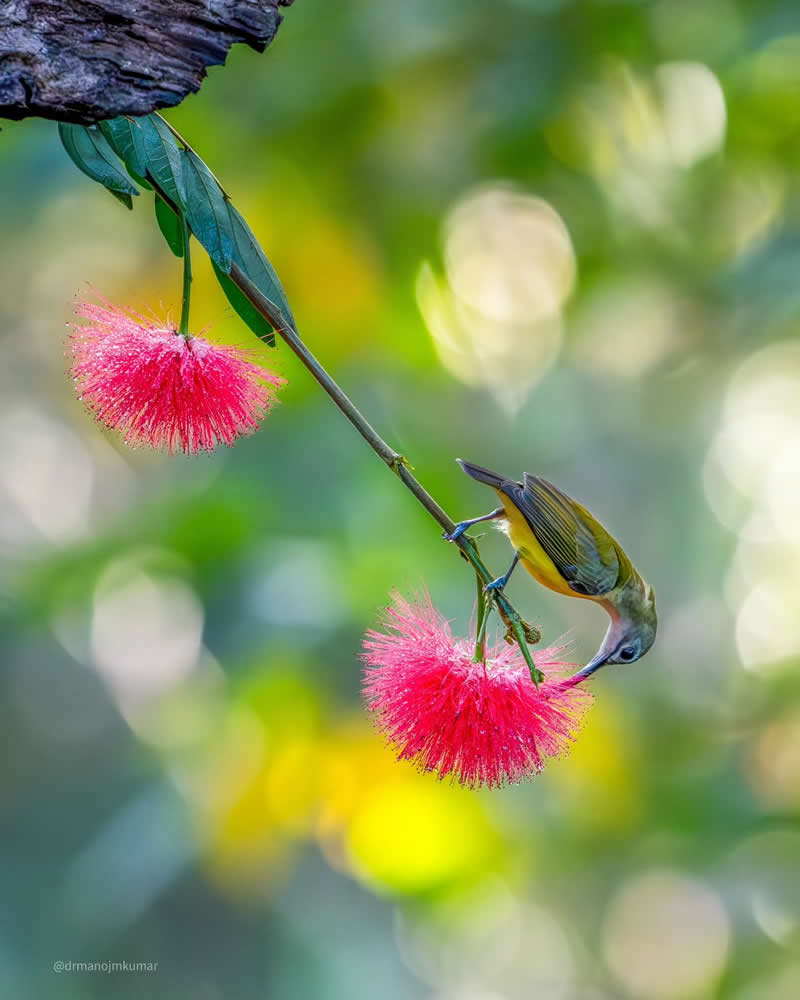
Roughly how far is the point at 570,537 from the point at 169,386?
2.70 feet

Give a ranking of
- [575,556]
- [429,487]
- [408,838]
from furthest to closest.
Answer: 1. [408,838]
2. [429,487]
3. [575,556]

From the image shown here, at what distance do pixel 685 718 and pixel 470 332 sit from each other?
13.6 ft

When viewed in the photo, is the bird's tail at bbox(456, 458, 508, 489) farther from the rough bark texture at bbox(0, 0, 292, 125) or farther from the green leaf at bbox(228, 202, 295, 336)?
the rough bark texture at bbox(0, 0, 292, 125)

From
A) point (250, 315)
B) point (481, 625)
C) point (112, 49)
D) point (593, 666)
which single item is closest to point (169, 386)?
point (250, 315)

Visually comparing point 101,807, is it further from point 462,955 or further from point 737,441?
point 737,441

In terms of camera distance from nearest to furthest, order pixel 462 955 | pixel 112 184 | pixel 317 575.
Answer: pixel 112 184 < pixel 317 575 < pixel 462 955

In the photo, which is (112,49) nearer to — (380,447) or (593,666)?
(380,447)

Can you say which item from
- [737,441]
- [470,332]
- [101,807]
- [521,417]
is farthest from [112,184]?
[101,807]

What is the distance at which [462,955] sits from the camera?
34.6 feet

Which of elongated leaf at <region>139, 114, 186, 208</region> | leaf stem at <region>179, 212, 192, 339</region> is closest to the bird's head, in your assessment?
leaf stem at <region>179, 212, 192, 339</region>

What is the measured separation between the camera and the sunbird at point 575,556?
2023 millimetres

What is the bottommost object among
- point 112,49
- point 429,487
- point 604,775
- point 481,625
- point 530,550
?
point 604,775

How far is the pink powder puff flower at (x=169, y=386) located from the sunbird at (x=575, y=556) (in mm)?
483

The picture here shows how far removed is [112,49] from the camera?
1373 millimetres
